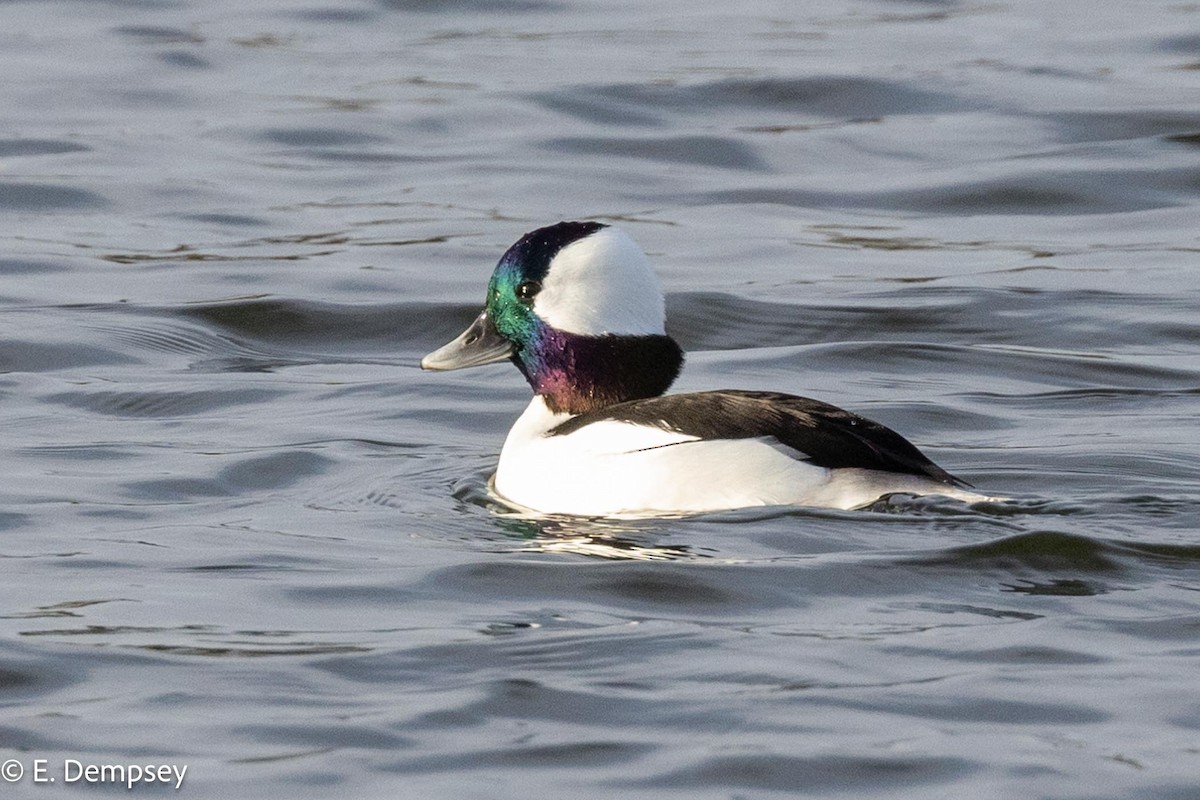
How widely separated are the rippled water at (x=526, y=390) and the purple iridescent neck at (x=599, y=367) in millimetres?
461

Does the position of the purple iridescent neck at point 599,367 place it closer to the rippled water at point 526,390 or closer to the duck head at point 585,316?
the duck head at point 585,316

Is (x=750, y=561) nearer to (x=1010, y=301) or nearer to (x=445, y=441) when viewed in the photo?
(x=445, y=441)

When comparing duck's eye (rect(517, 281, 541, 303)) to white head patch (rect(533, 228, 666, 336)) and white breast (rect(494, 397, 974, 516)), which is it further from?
white breast (rect(494, 397, 974, 516))

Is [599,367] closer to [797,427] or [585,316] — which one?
[585,316]

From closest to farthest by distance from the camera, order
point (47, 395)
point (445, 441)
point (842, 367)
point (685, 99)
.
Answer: point (445, 441) → point (47, 395) → point (842, 367) → point (685, 99)

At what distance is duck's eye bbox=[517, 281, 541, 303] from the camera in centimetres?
769

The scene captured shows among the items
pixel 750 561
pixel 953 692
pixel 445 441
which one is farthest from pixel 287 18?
pixel 953 692

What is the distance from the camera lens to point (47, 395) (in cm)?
947

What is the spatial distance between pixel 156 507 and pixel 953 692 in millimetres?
3241
